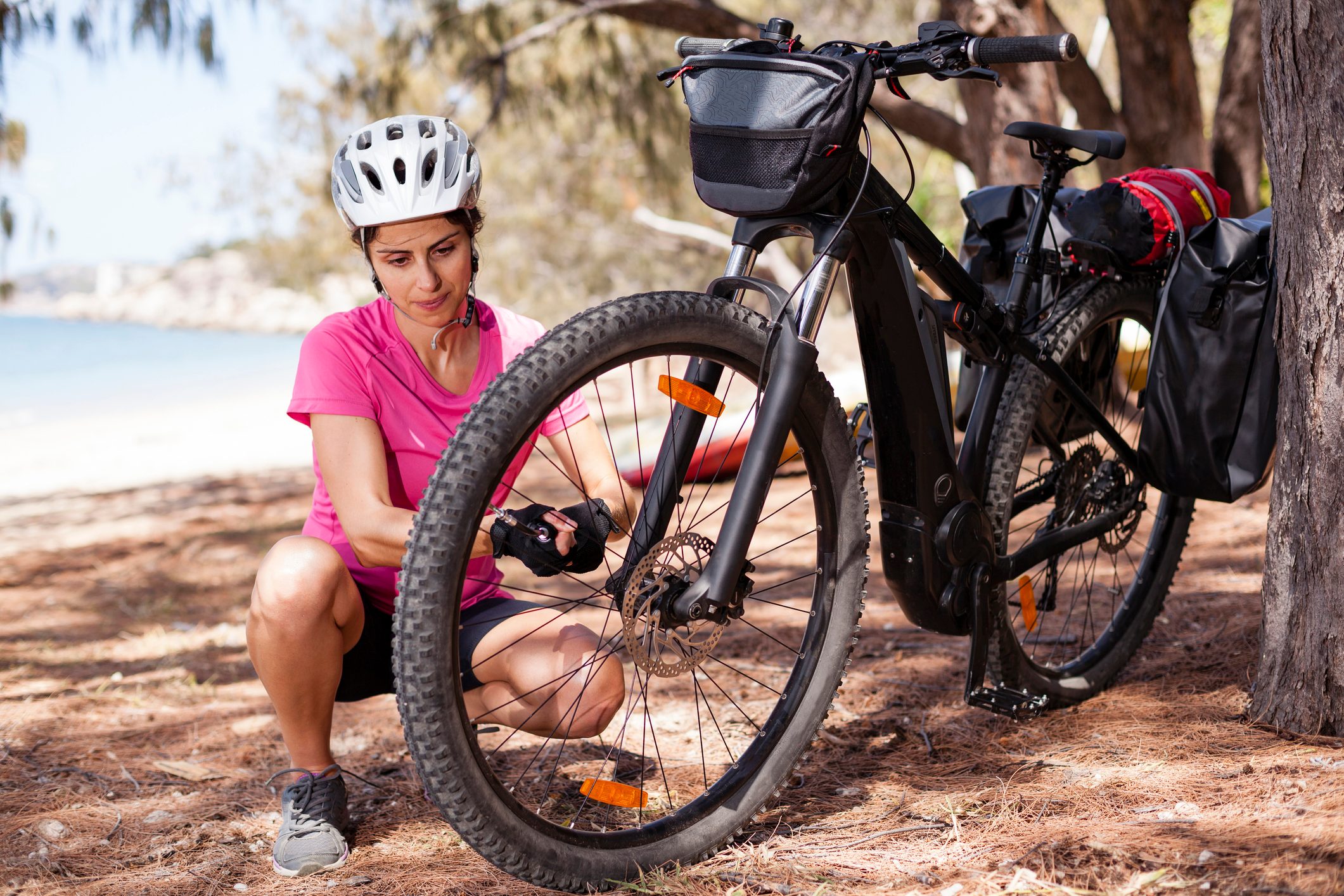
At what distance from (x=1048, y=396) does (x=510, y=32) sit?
6.11 metres

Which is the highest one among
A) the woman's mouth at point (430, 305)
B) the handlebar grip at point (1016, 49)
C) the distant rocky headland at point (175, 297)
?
the distant rocky headland at point (175, 297)

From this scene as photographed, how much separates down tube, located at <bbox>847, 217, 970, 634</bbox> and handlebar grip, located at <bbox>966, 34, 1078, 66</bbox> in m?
0.33

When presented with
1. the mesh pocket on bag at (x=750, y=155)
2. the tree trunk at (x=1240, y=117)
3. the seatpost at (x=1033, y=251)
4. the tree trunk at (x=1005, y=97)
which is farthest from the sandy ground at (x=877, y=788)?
the tree trunk at (x=1240, y=117)

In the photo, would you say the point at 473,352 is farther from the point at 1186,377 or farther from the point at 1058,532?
the point at 1186,377

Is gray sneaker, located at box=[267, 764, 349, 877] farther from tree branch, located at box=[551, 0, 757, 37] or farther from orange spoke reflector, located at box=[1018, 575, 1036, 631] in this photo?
tree branch, located at box=[551, 0, 757, 37]

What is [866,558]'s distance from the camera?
6.82 feet

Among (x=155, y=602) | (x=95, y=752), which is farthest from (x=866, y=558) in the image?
(x=155, y=602)

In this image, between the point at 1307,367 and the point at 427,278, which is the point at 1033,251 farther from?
the point at 427,278

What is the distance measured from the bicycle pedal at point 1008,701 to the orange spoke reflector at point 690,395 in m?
0.92

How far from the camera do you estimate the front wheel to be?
157 cm

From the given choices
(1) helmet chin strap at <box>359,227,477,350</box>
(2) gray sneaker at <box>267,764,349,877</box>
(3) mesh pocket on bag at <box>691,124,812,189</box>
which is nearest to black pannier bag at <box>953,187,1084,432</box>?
(3) mesh pocket on bag at <box>691,124,812,189</box>

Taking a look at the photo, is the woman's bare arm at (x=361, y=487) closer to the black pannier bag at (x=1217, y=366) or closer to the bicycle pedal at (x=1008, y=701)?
the bicycle pedal at (x=1008, y=701)

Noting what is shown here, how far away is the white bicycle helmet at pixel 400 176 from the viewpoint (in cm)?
209

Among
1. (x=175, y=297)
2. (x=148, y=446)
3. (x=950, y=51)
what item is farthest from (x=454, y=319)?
(x=175, y=297)
